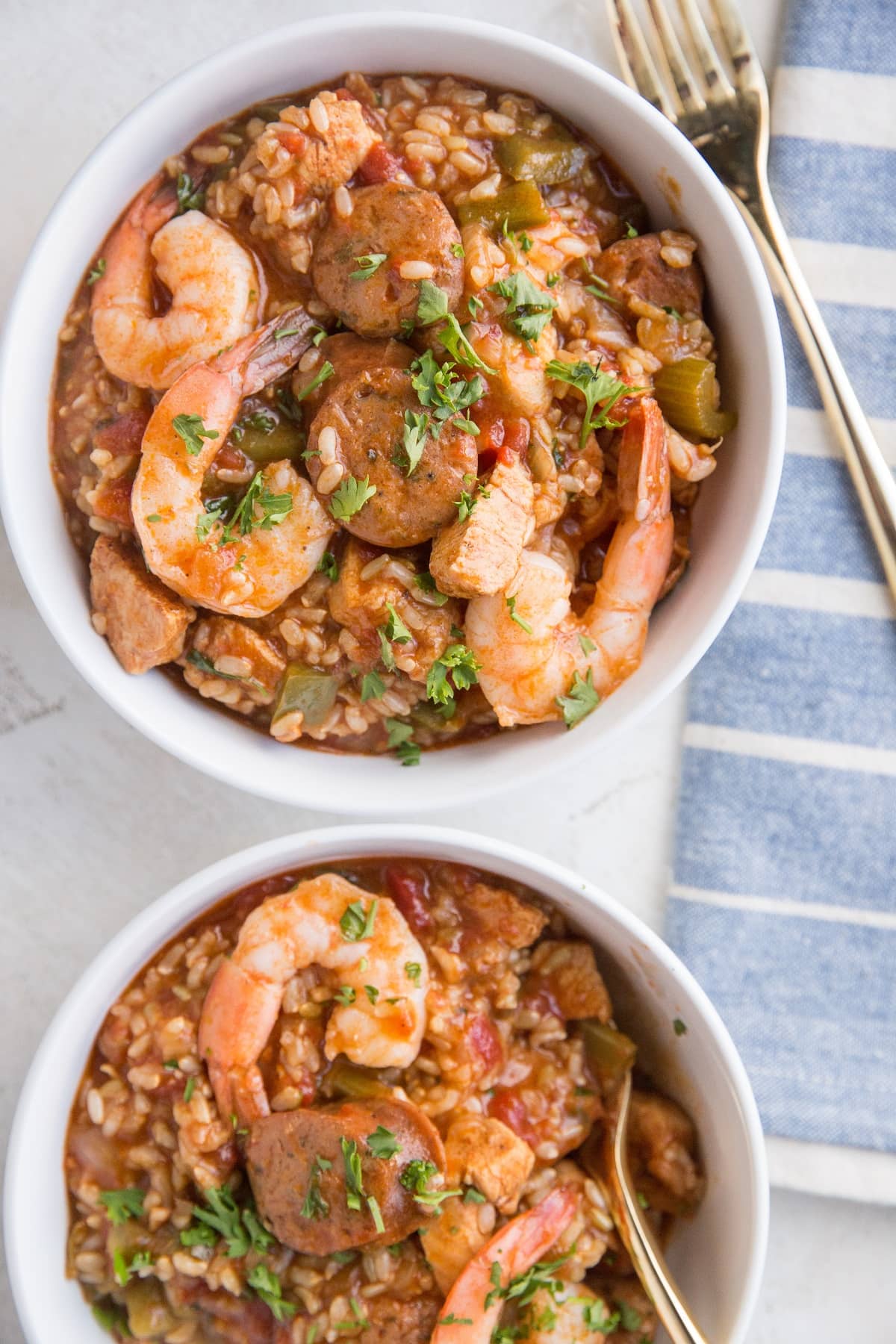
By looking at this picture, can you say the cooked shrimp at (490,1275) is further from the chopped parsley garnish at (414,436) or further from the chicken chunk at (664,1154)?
the chopped parsley garnish at (414,436)

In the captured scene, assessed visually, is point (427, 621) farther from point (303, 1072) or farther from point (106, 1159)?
point (106, 1159)

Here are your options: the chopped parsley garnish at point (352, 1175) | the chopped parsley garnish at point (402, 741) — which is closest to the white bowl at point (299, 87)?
the chopped parsley garnish at point (402, 741)

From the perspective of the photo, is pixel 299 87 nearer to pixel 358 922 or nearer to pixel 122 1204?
pixel 358 922

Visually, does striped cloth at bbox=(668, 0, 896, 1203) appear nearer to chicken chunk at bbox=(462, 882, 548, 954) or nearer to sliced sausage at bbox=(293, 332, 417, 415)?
chicken chunk at bbox=(462, 882, 548, 954)

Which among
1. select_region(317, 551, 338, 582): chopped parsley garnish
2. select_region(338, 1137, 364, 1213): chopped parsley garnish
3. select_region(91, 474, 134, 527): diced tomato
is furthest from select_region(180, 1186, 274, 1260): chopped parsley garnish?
select_region(91, 474, 134, 527): diced tomato

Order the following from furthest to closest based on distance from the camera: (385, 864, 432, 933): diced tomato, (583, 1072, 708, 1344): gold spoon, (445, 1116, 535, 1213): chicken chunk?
(385, 864, 432, 933): diced tomato < (583, 1072, 708, 1344): gold spoon < (445, 1116, 535, 1213): chicken chunk

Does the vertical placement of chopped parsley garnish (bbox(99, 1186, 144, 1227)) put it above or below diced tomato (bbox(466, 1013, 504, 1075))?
below
